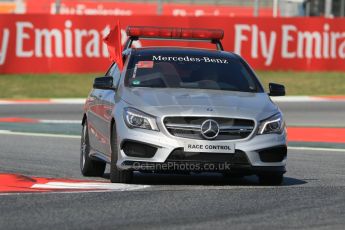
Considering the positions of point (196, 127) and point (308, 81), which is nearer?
point (196, 127)

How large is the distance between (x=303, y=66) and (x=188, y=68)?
2005cm

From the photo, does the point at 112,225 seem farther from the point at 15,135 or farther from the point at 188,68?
the point at 15,135

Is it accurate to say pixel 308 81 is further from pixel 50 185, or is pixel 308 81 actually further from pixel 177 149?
pixel 177 149

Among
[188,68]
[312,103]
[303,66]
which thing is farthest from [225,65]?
[303,66]

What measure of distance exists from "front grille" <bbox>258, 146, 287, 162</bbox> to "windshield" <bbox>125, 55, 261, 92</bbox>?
1.09 metres

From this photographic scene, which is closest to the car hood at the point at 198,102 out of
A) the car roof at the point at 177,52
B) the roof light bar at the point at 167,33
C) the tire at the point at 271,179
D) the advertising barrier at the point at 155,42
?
the tire at the point at 271,179

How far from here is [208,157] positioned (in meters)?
10.7

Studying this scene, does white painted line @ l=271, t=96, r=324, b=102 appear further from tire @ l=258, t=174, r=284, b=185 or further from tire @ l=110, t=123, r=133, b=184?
tire @ l=110, t=123, r=133, b=184

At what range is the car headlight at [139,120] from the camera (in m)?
10.8

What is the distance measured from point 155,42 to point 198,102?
1972 cm

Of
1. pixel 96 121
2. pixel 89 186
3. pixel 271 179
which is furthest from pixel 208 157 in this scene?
pixel 96 121

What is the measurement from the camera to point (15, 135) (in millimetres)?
18438

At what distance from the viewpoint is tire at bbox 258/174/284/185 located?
11312 millimetres

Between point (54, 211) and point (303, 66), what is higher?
point (54, 211)
